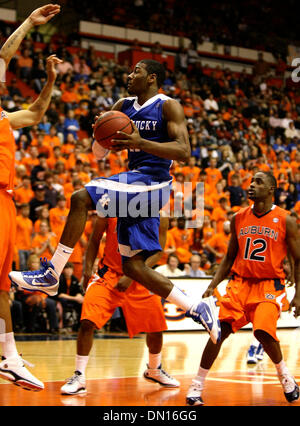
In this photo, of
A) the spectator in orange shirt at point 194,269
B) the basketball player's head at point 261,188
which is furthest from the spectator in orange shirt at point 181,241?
the basketball player's head at point 261,188

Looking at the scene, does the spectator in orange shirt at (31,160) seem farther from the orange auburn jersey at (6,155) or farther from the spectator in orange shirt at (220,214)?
the orange auburn jersey at (6,155)

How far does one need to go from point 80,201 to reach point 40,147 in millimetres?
9138

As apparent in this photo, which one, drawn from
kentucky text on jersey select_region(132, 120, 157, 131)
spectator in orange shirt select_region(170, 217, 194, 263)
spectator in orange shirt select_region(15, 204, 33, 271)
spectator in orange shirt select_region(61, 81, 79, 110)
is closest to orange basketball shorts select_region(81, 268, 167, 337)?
kentucky text on jersey select_region(132, 120, 157, 131)

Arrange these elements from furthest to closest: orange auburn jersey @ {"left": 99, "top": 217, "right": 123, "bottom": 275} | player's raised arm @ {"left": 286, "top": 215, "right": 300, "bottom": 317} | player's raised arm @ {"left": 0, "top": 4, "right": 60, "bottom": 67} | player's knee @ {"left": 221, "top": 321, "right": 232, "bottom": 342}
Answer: orange auburn jersey @ {"left": 99, "top": 217, "right": 123, "bottom": 275} < player's raised arm @ {"left": 286, "top": 215, "right": 300, "bottom": 317} < player's knee @ {"left": 221, "top": 321, "right": 232, "bottom": 342} < player's raised arm @ {"left": 0, "top": 4, "right": 60, "bottom": 67}

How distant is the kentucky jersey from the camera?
502 centimetres

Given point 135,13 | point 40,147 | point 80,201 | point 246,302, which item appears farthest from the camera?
point 135,13

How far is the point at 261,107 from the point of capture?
23.1 metres

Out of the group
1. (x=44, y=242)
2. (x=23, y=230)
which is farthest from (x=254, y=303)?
(x=23, y=230)

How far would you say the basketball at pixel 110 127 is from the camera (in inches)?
179

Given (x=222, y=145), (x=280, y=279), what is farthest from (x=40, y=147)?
(x=280, y=279)

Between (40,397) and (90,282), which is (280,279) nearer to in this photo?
(90,282)

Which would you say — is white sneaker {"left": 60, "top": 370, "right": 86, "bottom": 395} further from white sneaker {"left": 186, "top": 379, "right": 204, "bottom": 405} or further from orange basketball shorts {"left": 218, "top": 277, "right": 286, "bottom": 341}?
orange basketball shorts {"left": 218, "top": 277, "right": 286, "bottom": 341}

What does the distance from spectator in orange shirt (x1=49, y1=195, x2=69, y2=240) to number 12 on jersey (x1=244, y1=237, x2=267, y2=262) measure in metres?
6.18

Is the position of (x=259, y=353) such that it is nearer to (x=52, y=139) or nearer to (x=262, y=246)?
(x=262, y=246)
